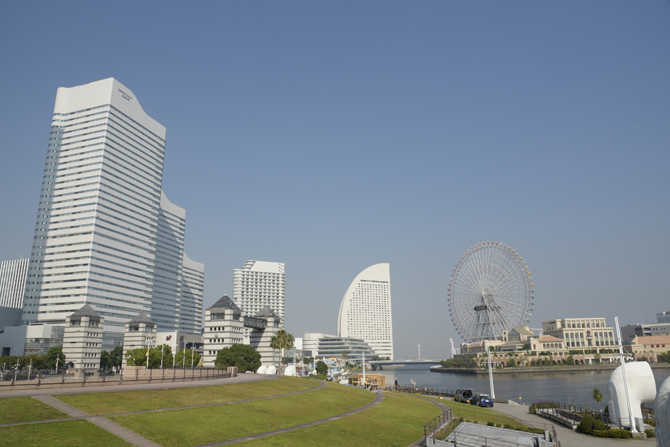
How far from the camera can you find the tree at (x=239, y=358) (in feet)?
356

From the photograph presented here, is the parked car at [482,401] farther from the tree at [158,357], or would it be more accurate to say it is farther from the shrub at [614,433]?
the tree at [158,357]

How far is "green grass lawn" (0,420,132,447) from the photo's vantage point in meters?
28.2

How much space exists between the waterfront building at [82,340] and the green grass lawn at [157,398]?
104780 millimetres

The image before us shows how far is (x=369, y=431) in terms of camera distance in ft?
138

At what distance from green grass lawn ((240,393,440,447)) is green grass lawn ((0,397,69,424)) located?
14531 mm

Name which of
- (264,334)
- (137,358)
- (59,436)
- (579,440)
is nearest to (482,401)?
(579,440)

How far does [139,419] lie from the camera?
3562 cm

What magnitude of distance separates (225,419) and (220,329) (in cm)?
8283

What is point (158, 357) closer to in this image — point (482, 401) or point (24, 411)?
point (482, 401)

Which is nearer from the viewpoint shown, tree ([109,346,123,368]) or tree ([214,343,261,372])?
tree ([214,343,261,372])

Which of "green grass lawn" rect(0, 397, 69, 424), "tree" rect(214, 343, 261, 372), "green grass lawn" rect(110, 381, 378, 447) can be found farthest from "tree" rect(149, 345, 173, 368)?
"green grass lawn" rect(0, 397, 69, 424)

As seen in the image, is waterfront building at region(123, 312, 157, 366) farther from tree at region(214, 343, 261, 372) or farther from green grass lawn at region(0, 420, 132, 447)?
green grass lawn at region(0, 420, 132, 447)

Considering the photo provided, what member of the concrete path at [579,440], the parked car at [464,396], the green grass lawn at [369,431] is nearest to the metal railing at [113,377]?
the green grass lawn at [369,431]

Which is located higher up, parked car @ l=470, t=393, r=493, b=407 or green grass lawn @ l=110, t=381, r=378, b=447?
green grass lawn @ l=110, t=381, r=378, b=447
